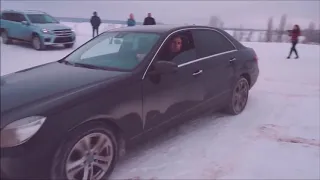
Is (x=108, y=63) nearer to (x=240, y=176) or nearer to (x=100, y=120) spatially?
(x=100, y=120)

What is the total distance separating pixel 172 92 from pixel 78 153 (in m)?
1.34

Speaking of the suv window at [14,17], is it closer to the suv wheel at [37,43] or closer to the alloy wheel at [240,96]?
the suv wheel at [37,43]

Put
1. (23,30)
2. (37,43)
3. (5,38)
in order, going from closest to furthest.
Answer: (37,43) → (23,30) → (5,38)

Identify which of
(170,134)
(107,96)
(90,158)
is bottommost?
(170,134)

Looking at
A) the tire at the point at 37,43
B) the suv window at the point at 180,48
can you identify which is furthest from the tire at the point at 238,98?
the tire at the point at 37,43

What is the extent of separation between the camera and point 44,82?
3.03 metres

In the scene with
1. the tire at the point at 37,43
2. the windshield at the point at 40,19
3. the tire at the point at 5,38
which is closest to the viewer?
the tire at the point at 37,43

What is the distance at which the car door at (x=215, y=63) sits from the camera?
4207 millimetres

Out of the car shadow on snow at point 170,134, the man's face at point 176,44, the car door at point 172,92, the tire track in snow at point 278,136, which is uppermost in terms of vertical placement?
the man's face at point 176,44

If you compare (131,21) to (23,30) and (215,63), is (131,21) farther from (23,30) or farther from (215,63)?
(215,63)

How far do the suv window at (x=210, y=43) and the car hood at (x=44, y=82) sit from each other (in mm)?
1494

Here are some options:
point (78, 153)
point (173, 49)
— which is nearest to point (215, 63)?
point (173, 49)

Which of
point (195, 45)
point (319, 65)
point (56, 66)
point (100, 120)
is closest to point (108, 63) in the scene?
point (56, 66)

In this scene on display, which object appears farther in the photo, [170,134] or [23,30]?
[23,30]
